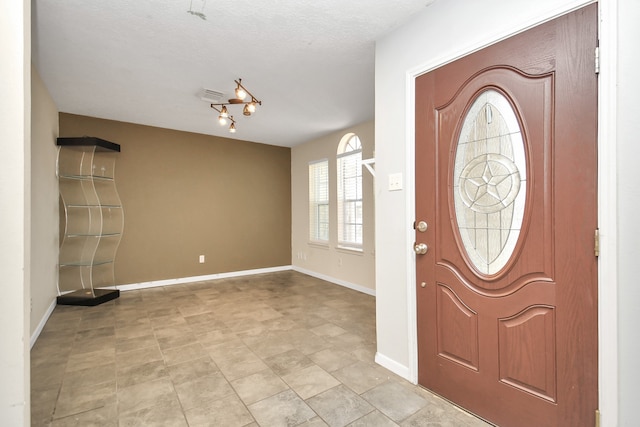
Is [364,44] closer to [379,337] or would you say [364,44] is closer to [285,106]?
[285,106]

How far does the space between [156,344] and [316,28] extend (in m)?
2.90

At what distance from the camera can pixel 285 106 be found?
12.3 ft

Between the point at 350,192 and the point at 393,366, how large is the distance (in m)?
3.07

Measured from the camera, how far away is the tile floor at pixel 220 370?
1689 millimetres

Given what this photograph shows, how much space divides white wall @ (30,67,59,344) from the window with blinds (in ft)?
11.9

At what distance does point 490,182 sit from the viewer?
161cm

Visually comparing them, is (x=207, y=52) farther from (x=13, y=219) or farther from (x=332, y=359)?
Answer: (x=332, y=359)

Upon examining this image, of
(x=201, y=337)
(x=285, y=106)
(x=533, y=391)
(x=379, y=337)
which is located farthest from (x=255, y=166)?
(x=533, y=391)

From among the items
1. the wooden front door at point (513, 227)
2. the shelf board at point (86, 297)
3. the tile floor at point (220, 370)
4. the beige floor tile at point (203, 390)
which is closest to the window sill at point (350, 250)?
the tile floor at point (220, 370)

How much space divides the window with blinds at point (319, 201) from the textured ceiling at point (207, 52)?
4.98ft

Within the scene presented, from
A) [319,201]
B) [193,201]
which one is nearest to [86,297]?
[193,201]

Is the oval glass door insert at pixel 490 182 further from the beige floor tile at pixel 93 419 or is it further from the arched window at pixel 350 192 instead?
the arched window at pixel 350 192

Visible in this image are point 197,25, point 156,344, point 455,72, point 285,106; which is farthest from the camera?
point 285,106

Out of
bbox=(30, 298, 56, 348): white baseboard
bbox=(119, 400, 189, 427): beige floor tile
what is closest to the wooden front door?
bbox=(119, 400, 189, 427): beige floor tile
